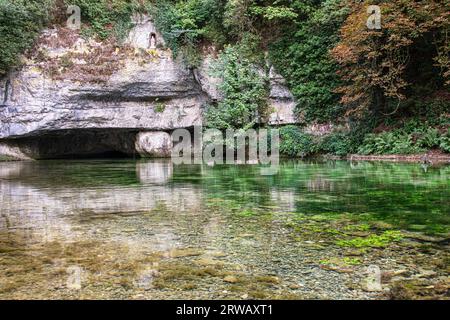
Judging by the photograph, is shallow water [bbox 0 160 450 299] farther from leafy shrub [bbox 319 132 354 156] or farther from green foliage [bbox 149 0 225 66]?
green foliage [bbox 149 0 225 66]

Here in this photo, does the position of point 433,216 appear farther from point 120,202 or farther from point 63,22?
point 63,22

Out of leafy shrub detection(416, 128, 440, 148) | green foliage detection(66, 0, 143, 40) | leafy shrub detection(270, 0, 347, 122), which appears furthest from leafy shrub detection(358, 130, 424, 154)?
green foliage detection(66, 0, 143, 40)

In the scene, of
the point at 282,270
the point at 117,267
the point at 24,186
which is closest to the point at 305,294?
the point at 282,270

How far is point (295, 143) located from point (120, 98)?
8.79 m

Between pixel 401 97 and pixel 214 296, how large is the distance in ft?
44.3

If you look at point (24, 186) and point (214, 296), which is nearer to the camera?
point (214, 296)

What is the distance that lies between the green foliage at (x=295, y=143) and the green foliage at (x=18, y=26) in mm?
11897

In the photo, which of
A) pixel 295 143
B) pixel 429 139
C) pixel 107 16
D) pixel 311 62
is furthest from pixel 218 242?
pixel 107 16

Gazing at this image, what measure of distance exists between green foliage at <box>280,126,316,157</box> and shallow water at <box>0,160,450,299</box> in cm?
969

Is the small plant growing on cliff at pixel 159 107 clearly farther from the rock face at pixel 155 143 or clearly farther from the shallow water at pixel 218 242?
the shallow water at pixel 218 242

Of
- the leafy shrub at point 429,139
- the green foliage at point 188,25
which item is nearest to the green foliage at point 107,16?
the green foliage at point 188,25

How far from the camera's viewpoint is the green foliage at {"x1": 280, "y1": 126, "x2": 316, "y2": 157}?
17.0 m

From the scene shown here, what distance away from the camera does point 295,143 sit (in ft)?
56.6

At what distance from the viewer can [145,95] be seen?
20.0 m
